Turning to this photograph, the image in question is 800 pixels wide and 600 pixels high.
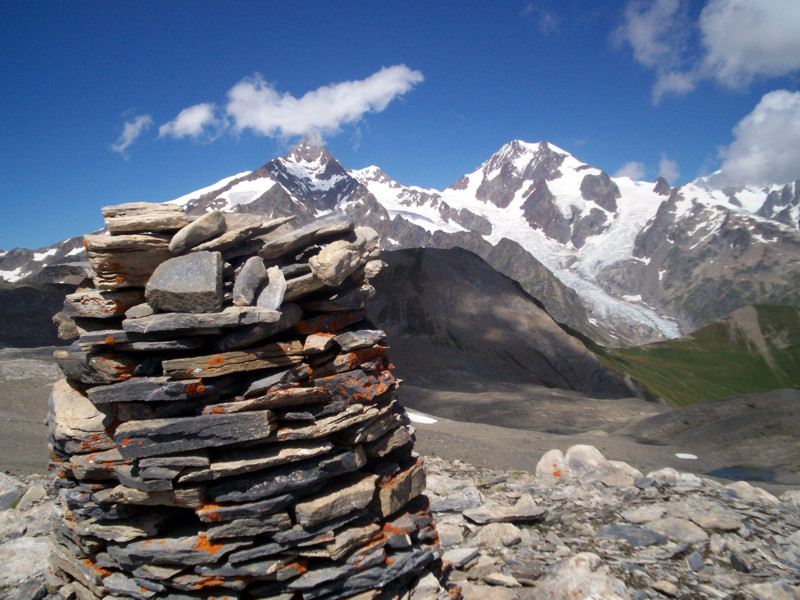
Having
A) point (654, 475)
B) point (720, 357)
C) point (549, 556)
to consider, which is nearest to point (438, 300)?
point (654, 475)

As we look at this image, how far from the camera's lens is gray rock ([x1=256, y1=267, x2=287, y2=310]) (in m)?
7.86

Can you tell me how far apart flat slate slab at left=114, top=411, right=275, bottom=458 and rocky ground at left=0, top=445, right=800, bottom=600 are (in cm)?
427

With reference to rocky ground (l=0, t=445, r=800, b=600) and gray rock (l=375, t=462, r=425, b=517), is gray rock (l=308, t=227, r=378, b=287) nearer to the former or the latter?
gray rock (l=375, t=462, r=425, b=517)

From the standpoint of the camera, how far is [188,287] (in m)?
7.36

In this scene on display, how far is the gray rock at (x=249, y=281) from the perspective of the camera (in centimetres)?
773

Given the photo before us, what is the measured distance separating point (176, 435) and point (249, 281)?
259cm

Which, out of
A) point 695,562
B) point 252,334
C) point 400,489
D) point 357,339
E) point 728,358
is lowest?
point 728,358

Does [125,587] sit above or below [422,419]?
above

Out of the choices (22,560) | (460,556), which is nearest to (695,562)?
(460,556)

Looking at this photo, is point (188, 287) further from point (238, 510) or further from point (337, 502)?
point (337, 502)

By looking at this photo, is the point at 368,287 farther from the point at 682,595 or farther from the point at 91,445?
the point at 682,595

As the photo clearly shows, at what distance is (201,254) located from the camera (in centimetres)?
779

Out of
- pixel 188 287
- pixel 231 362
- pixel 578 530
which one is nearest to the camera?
pixel 188 287

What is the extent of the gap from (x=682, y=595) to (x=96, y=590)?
1090cm
